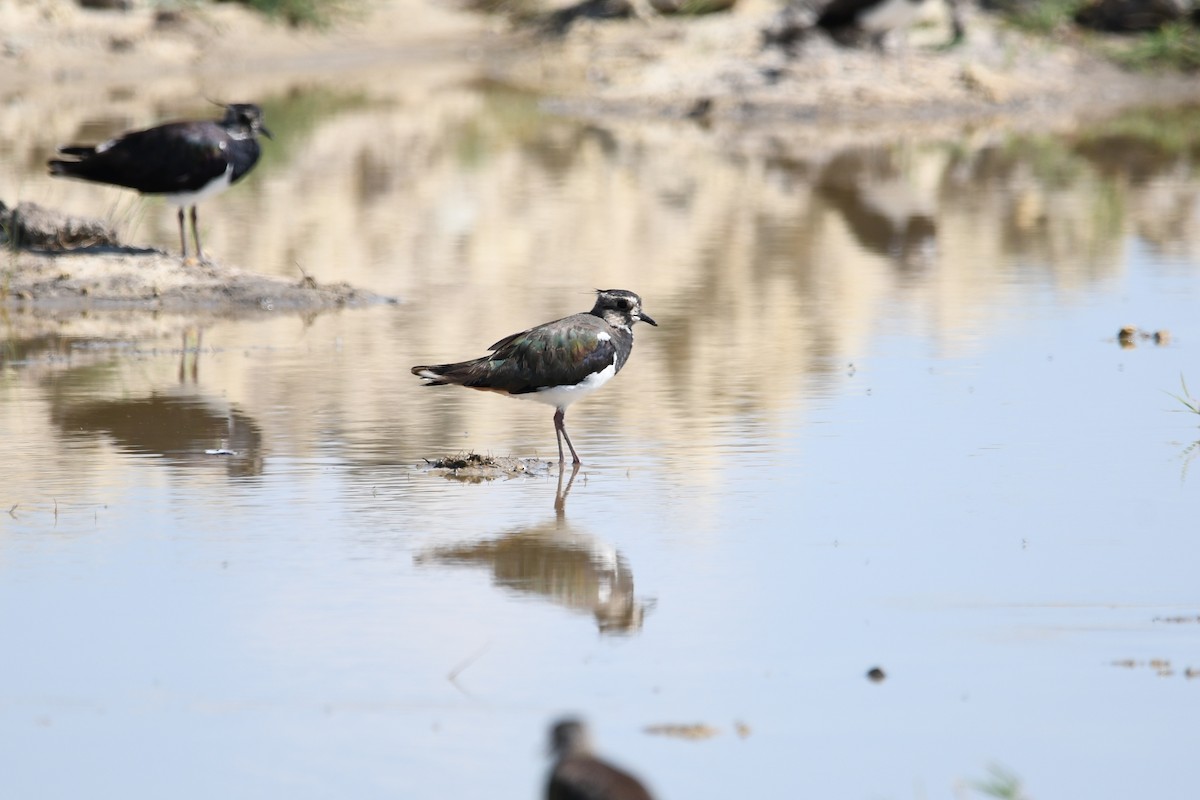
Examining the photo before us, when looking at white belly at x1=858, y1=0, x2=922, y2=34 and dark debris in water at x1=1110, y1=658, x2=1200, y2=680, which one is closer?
dark debris in water at x1=1110, y1=658, x2=1200, y2=680

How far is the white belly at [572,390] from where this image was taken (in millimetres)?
8828

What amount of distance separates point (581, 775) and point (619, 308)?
16.9 ft

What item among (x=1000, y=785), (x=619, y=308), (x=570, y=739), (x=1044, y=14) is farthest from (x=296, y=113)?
(x=570, y=739)

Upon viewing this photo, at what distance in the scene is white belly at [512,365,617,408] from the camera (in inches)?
348

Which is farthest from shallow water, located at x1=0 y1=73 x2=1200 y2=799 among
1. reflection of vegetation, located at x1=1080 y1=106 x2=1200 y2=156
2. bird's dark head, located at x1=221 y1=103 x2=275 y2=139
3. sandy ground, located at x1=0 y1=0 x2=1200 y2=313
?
sandy ground, located at x1=0 y1=0 x2=1200 y2=313

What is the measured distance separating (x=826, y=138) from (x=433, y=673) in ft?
64.7

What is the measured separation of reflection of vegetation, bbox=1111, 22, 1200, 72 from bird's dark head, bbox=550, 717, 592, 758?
91.3ft

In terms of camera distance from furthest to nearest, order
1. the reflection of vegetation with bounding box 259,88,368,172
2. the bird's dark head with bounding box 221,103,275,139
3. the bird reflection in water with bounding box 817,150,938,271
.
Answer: the reflection of vegetation with bounding box 259,88,368,172 → the bird reflection in water with bounding box 817,150,938,271 → the bird's dark head with bounding box 221,103,275,139

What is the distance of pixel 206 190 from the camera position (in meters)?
13.3

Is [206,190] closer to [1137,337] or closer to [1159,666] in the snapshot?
[1137,337]

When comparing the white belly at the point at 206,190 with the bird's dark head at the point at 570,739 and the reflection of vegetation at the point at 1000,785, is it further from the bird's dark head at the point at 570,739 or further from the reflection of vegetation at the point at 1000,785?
the bird's dark head at the point at 570,739

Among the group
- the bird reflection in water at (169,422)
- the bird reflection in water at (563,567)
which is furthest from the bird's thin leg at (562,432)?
the bird reflection in water at (169,422)

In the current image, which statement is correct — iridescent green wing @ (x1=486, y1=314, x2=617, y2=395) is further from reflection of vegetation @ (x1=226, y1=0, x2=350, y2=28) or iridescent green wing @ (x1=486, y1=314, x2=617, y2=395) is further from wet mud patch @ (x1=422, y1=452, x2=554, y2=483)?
reflection of vegetation @ (x1=226, y1=0, x2=350, y2=28)

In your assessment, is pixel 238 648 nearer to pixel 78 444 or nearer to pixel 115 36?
pixel 78 444
